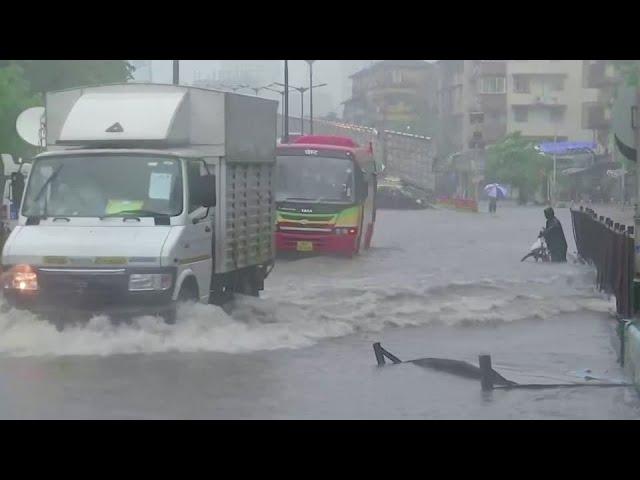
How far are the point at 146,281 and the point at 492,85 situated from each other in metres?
97.7

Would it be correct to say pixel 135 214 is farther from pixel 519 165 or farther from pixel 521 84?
pixel 521 84

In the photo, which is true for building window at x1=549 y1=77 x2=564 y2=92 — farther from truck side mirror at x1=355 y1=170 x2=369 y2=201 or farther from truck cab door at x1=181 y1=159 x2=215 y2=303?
truck cab door at x1=181 y1=159 x2=215 y2=303

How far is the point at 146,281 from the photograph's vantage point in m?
13.5

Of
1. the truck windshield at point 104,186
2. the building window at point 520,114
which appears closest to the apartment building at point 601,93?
the building window at point 520,114

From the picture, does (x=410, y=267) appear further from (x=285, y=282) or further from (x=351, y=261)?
(x=285, y=282)

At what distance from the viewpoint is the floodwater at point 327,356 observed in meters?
10.6

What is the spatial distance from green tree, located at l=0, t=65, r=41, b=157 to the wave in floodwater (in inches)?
577

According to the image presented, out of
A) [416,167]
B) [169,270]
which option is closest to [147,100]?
[169,270]

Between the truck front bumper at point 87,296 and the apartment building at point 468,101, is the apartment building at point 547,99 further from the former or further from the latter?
the truck front bumper at point 87,296

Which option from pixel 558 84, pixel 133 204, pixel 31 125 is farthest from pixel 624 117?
pixel 558 84
